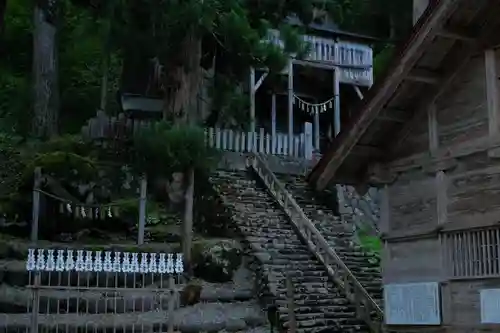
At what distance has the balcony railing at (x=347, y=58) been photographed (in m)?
27.2

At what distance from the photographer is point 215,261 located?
1488 cm

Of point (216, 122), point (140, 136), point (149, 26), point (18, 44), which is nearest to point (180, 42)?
point (149, 26)

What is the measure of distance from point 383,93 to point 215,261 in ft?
22.8

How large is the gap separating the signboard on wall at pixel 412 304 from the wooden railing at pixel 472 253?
396 millimetres

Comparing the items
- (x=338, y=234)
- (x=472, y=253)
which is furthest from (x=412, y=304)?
(x=338, y=234)

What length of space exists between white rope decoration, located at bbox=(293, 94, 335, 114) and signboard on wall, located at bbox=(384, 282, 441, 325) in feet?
60.5

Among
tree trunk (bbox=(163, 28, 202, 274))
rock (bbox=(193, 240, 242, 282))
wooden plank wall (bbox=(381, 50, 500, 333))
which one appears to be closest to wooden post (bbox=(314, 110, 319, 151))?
tree trunk (bbox=(163, 28, 202, 274))

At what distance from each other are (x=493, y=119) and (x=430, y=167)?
3.97ft

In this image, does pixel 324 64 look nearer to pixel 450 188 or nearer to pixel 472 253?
pixel 450 188

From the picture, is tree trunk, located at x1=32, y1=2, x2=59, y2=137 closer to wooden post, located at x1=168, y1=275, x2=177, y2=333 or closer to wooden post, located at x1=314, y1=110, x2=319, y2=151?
wooden post, located at x1=168, y1=275, x2=177, y2=333

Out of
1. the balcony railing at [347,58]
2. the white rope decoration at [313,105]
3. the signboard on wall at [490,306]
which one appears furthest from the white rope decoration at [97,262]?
the balcony railing at [347,58]

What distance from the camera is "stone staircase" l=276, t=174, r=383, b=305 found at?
16.5 metres

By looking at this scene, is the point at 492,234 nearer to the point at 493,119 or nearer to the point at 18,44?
the point at 493,119

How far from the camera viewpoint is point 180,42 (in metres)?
14.7
